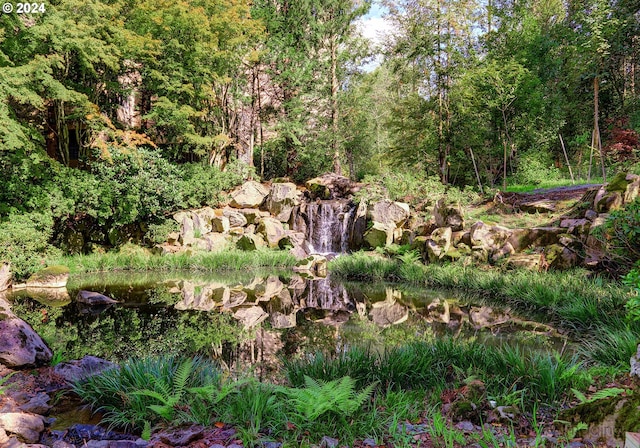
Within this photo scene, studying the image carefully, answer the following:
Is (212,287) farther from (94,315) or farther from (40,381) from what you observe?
(40,381)

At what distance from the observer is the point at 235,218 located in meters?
16.0

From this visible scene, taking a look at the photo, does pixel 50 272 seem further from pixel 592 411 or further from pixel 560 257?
pixel 560 257

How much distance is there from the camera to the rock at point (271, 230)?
606 inches

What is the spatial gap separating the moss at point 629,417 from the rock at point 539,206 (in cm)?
1119

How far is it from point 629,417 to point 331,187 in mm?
16087

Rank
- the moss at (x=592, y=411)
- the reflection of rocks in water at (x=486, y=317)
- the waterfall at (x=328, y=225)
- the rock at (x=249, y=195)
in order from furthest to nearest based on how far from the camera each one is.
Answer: the rock at (x=249, y=195)
the waterfall at (x=328, y=225)
the reflection of rocks in water at (x=486, y=317)
the moss at (x=592, y=411)

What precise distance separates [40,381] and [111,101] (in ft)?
53.7

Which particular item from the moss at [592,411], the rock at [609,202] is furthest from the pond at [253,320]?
the rock at [609,202]

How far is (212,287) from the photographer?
10.5m

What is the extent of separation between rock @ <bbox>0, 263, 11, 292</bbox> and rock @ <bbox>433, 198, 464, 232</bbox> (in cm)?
1216

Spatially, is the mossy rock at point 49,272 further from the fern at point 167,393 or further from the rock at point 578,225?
the rock at point 578,225

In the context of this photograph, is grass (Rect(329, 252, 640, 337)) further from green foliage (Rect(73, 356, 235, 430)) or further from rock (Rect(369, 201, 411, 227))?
green foliage (Rect(73, 356, 235, 430))

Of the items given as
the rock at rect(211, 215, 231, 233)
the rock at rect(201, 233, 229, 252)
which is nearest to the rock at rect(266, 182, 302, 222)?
the rock at rect(211, 215, 231, 233)

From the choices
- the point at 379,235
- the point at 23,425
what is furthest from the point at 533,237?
the point at 23,425
